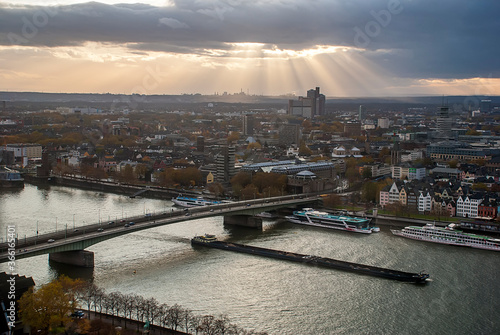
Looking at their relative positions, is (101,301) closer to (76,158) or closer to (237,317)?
(237,317)

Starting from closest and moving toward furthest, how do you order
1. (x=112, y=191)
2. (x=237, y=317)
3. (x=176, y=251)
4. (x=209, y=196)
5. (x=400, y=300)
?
(x=237, y=317), (x=400, y=300), (x=176, y=251), (x=209, y=196), (x=112, y=191)

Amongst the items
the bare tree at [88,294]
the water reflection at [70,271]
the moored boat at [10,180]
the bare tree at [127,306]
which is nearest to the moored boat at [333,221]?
the water reflection at [70,271]

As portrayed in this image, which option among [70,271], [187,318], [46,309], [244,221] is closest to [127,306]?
[187,318]

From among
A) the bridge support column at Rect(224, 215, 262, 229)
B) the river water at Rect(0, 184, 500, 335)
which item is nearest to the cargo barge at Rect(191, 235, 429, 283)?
the river water at Rect(0, 184, 500, 335)

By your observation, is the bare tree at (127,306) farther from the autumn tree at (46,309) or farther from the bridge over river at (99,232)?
the bridge over river at (99,232)

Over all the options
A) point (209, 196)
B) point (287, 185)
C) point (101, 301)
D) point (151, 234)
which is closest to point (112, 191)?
point (209, 196)

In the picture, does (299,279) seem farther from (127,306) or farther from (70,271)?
(70,271)

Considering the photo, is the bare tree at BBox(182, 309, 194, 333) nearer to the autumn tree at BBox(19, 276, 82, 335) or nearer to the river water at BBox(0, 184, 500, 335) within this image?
the river water at BBox(0, 184, 500, 335)
